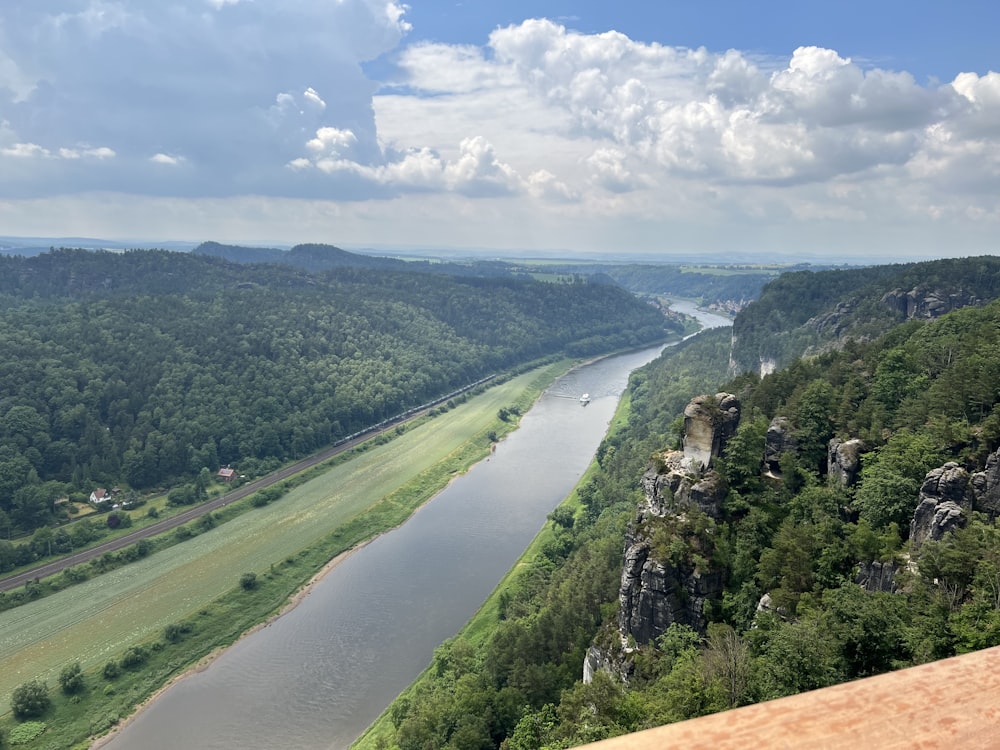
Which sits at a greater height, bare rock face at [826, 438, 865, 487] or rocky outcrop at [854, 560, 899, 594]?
bare rock face at [826, 438, 865, 487]

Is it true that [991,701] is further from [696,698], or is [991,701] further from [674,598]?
[674,598]

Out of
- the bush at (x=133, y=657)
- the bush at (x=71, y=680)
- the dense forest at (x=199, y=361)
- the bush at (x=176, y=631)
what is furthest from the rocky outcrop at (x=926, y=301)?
the bush at (x=71, y=680)

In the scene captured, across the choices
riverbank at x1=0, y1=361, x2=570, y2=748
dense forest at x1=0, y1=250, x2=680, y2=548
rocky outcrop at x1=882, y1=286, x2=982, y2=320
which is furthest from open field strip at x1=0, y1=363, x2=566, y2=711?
rocky outcrop at x1=882, y1=286, x2=982, y2=320

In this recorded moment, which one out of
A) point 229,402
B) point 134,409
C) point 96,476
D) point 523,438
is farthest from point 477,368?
point 96,476

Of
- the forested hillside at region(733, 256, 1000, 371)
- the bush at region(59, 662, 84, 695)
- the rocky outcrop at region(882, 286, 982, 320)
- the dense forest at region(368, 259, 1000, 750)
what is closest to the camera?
the dense forest at region(368, 259, 1000, 750)

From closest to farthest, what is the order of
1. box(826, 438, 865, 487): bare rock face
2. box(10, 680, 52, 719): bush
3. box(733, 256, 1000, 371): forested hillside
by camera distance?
box(826, 438, 865, 487): bare rock face, box(10, 680, 52, 719): bush, box(733, 256, 1000, 371): forested hillside

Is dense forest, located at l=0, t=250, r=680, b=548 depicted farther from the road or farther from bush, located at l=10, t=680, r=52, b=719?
bush, located at l=10, t=680, r=52, b=719

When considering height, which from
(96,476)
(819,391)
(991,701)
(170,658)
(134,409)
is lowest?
(170,658)

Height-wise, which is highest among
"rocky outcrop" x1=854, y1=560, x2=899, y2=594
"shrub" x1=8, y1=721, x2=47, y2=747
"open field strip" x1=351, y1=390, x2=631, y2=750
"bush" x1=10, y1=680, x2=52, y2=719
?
"rocky outcrop" x1=854, y1=560, x2=899, y2=594
